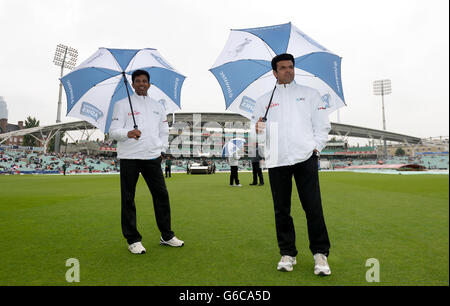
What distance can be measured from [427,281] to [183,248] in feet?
7.56

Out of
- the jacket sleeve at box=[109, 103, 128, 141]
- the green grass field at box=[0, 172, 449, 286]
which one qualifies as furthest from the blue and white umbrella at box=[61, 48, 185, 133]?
the green grass field at box=[0, 172, 449, 286]

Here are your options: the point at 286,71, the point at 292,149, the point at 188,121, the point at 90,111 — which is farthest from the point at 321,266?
the point at 188,121

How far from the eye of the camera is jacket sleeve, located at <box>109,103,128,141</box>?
3.12 meters

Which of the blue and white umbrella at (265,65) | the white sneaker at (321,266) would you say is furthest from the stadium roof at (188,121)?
the white sneaker at (321,266)

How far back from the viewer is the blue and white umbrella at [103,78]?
13.1 ft

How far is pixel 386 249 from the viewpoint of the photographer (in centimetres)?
302

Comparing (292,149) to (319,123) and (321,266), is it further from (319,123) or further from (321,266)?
(321,266)

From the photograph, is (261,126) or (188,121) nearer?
(261,126)

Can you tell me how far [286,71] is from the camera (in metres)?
2.72

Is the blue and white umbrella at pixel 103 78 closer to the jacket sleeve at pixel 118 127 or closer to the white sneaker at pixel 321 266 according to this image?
the jacket sleeve at pixel 118 127

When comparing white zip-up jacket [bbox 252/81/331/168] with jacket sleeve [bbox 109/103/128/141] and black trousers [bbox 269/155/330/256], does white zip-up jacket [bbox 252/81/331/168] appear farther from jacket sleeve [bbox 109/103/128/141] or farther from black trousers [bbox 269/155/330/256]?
jacket sleeve [bbox 109/103/128/141]

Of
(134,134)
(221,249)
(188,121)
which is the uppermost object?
(188,121)

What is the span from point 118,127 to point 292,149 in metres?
2.03
